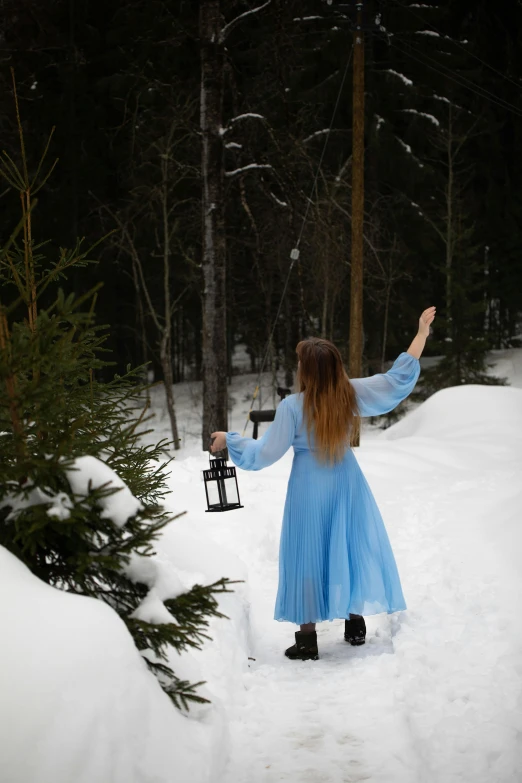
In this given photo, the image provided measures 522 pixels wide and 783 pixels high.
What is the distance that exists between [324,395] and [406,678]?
1714mm

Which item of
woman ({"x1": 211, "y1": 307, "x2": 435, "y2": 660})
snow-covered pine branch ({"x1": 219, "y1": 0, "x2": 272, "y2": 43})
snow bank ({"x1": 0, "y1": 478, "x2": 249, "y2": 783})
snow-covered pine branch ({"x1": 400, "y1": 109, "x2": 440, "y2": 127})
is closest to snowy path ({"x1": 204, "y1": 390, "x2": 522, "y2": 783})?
woman ({"x1": 211, "y1": 307, "x2": 435, "y2": 660})

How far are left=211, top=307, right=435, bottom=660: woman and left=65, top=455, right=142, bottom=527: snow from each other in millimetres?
2044

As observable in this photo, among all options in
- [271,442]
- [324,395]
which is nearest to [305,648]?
[271,442]

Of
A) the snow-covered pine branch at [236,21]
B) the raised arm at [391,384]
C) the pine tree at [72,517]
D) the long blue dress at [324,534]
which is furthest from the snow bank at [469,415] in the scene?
the pine tree at [72,517]

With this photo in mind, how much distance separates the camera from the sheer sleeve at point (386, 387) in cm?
519

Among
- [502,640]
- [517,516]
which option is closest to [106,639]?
[502,640]

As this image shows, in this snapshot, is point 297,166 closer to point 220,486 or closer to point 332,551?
point 220,486

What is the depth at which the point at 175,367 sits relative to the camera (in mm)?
34844

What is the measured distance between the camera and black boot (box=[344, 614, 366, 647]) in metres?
5.10

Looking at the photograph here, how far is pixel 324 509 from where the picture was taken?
16.6 ft

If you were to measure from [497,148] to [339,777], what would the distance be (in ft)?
94.9

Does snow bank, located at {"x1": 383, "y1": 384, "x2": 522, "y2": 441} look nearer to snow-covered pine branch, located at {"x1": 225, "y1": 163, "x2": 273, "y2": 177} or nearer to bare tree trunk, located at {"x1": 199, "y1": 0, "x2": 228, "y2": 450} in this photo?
bare tree trunk, located at {"x1": 199, "y1": 0, "x2": 228, "y2": 450}

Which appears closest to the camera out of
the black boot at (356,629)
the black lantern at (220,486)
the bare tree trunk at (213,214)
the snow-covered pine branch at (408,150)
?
the black boot at (356,629)

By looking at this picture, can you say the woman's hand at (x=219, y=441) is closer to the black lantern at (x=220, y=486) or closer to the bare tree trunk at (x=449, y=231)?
the black lantern at (x=220, y=486)
